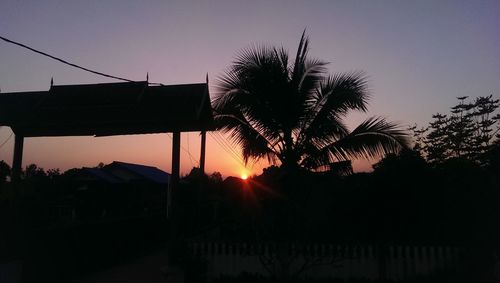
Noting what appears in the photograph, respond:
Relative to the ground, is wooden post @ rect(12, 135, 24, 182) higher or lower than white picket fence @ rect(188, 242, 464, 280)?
higher

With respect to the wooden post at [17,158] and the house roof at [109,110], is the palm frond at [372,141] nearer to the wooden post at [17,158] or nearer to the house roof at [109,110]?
the house roof at [109,110]

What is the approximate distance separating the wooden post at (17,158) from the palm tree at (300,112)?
6266mm

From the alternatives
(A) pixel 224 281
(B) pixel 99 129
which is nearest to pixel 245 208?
(A) pixel 224 281

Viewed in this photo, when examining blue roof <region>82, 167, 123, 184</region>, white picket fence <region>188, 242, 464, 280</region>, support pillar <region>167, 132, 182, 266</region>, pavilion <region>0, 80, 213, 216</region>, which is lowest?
white picket fence <region>188, 242, 464, 280</region>

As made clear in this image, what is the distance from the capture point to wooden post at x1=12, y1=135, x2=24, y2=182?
11344 millimetres

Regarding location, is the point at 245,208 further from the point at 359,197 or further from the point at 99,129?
the point at 99,129

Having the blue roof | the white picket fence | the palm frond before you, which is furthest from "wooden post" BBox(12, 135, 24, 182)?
the blue roof

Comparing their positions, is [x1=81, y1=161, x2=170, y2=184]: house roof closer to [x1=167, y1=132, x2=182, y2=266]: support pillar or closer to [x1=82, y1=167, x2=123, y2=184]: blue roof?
[x1=82, y1=167, x2=123, y2=184]: blue roof

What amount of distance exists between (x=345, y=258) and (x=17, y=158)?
29.3ft

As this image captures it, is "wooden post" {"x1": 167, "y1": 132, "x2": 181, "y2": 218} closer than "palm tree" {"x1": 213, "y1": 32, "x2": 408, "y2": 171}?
No

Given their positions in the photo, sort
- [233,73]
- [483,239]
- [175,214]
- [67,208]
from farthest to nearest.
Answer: [67,208]
[175,214]
[233,73]
[483,239]

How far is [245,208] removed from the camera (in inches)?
368

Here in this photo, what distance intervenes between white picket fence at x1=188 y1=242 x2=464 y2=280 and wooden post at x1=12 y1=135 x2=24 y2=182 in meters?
5.65

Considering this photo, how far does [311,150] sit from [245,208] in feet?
6.47
